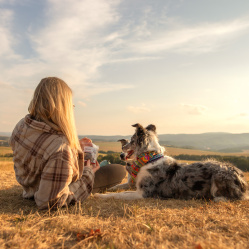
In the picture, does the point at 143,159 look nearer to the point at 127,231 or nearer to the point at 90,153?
the point at 90,153

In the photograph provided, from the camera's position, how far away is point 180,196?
6.23m

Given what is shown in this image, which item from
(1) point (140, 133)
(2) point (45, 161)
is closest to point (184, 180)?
(1) point (140, 133)

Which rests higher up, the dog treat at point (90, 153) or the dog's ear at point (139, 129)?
the dog's ear at point (139, 129)

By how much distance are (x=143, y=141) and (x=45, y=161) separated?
12.4 feet

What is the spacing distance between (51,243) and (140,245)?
110 centimetres

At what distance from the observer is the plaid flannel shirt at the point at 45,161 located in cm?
417

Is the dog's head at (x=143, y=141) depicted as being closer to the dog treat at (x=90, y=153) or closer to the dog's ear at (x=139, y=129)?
the dog's ear at (x=139, y=129)

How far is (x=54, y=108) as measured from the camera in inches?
170

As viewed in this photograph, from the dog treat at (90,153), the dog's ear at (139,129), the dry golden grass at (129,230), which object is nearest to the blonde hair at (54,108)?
the dog treat at (90,153)

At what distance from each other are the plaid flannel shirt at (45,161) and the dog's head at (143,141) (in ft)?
9.77

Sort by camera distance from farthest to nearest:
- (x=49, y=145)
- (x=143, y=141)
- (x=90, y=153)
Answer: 1. (x=143, y=141)
2. (x=90, y=153)
3. (x=49, y=145)

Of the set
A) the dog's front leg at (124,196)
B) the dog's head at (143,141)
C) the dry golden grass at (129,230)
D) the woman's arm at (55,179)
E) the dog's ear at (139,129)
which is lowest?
the dog's front leg at (124,196)

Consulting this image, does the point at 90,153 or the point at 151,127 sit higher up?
the point at 151,127

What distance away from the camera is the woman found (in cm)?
418
